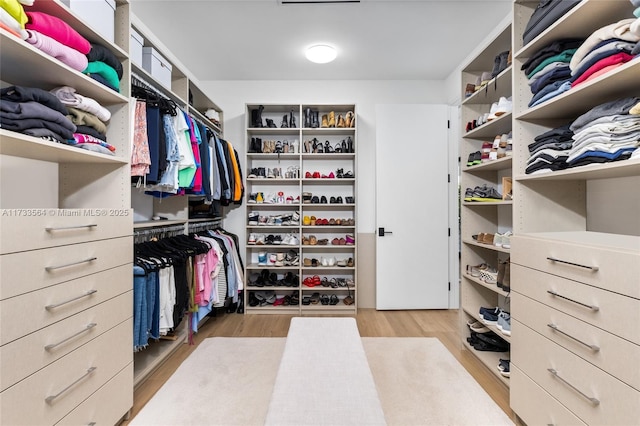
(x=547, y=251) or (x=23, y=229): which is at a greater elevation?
(x=23, y=229)

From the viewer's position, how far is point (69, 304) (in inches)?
45.0

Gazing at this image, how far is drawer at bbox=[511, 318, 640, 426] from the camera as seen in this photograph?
0.94 m

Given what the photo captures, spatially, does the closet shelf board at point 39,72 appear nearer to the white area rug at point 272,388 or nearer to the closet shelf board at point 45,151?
the closet shelf board at point 45,151

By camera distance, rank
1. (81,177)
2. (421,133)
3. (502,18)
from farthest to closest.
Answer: (421,133), (502,18), (81,177)

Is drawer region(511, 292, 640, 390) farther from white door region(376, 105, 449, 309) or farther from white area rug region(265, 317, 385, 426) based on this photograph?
white door region(376, 105, 449, 309)

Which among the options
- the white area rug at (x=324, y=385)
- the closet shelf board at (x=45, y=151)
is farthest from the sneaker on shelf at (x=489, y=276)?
the closet shelf board at (x=45, y=151)

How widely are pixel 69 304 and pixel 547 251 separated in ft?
6.81

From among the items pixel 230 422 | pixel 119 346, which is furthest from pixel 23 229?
pixel 230 422

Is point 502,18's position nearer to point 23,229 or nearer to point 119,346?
point 23,229

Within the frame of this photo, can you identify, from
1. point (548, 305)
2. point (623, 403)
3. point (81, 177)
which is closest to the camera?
point (623, 403)

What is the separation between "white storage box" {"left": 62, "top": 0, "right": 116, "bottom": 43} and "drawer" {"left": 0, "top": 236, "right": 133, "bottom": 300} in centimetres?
110

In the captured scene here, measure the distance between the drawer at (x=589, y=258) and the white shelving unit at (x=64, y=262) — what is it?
2.05 metres

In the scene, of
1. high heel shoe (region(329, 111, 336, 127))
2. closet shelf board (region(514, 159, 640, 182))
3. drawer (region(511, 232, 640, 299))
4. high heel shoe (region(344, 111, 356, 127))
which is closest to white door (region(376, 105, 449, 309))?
high heel shoe (region(344, 111, 356, 127))

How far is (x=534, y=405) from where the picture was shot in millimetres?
1332
